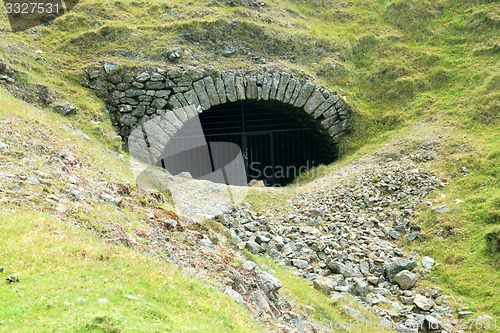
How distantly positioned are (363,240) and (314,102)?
303 inches

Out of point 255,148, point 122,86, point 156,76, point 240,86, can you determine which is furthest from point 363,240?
point 122,86

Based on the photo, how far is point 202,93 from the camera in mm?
15766

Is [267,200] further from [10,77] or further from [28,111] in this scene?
[10,77]

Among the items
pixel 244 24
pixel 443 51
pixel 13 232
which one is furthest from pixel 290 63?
pixel 13 232

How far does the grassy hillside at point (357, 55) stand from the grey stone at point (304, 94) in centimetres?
87

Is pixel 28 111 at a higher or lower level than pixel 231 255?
higher

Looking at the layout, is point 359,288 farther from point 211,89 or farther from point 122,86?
point 122,86

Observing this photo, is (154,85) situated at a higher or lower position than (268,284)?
higher

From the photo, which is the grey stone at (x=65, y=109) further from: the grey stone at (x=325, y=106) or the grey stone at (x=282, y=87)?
the grey stone at (x=325, y=106)

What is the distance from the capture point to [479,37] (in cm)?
1780

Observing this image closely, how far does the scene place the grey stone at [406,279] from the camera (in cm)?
898

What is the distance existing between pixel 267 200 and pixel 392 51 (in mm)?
10327

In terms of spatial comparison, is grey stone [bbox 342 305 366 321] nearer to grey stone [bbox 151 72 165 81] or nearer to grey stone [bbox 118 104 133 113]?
grey stone [bbox 118 104 133 113]

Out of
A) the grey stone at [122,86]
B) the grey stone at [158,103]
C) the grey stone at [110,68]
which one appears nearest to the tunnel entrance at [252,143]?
the grey stone at [158,103]
